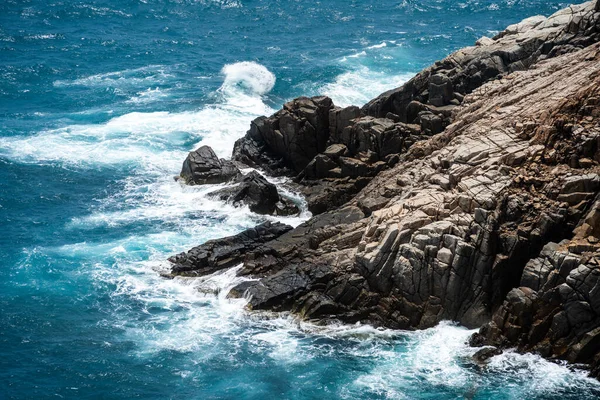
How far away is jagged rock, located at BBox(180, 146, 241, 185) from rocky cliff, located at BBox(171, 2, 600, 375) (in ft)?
38.3

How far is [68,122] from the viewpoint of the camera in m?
94.7

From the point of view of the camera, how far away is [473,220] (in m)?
52.3

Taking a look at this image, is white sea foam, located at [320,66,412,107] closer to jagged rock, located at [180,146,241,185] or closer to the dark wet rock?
jagged rock, located at [180,146,241,185]

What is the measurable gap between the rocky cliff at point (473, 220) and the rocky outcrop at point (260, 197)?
3.17 meters

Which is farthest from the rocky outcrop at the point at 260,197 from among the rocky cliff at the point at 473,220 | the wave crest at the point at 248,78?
the wave crest at the point at 248,78

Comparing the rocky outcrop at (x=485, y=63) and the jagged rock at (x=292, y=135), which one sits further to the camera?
the jagged rock at (x=292, y=135)

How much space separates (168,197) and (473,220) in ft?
112

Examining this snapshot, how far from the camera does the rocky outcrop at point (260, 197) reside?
7112 centimetres

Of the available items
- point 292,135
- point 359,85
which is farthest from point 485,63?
point 359,85

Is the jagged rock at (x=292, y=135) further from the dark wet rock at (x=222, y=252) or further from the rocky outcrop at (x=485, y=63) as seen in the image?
the dark wet rock at (x=222, y=252)

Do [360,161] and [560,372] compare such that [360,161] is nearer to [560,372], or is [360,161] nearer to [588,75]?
[588,75]

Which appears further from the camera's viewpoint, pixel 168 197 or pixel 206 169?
pixel 206 169

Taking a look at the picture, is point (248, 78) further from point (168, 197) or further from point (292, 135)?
point (168, 197)

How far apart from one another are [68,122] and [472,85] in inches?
1984
